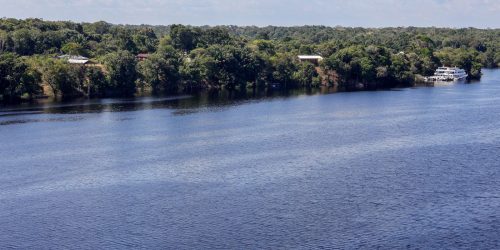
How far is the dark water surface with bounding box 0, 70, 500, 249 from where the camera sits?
98.5 feet

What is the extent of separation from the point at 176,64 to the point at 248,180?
199 ft

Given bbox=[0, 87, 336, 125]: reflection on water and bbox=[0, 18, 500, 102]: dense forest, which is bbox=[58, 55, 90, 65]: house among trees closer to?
bbox=[0, 18, 500, 102]: dense forest

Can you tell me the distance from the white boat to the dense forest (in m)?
2.17

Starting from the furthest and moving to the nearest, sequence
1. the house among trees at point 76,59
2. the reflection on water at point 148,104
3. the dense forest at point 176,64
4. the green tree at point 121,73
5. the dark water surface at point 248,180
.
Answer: the house among trees at point 76,59 → the green tree at point 121,73 → the dense forest at point 176,64 → the reflection on water at point 148,104 → the dark water surface at point 248,180

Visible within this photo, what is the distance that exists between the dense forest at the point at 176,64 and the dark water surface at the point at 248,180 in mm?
18429

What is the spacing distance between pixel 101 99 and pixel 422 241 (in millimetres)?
62036

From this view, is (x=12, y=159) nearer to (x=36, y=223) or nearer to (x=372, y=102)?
(x=36, y=223)

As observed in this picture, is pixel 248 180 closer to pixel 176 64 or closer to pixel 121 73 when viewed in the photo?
pixel 121 73

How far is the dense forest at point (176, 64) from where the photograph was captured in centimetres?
8612

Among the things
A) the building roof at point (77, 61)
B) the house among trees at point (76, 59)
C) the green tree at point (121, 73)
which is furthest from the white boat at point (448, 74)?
the building roof at point (77, 61)

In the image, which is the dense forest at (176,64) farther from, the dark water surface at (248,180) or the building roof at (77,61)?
the dark water surface at (248,180)

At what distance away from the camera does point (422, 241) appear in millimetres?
29047

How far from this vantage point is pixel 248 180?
39156mm

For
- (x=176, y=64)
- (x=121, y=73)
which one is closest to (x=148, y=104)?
(x=121, y=73)
